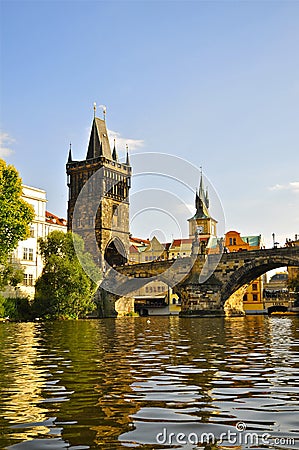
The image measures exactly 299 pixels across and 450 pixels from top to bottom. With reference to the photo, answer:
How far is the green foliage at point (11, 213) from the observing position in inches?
1845

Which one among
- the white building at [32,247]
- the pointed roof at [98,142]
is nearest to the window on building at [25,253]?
the white building at [32,247]

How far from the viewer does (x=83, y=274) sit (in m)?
61.0

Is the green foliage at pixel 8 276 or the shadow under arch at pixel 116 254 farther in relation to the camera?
the shadow under arch at pixel 116 254

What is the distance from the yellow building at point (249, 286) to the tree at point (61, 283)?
46.0m

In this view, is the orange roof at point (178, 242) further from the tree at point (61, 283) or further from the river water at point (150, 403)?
the river water at point (150, 403)

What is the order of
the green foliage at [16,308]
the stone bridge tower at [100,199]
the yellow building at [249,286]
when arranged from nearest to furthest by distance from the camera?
the green foliage at [16,308] → the stone bridge tower at [100,199] → the yellow building at [249,286]

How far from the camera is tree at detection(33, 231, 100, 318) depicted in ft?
191

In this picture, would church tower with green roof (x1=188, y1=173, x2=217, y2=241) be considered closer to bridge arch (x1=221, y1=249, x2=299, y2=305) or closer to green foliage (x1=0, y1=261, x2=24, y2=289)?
bridge arch (x1=221, y1=249, x2=299, y2=305)

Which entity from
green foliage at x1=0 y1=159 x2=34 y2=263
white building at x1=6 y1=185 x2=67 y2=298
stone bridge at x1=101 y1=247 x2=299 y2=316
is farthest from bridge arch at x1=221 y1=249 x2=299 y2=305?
green foliage at x1=0 y1=159 x2=34 y2=263


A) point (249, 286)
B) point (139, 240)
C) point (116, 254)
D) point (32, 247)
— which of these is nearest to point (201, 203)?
point (139, 240)

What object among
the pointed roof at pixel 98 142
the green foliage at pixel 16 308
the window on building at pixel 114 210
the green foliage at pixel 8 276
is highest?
the pointed roof at pixel 98 142

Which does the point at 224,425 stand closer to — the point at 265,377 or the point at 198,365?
the point at 265,377

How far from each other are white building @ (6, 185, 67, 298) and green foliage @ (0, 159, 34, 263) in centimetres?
1631

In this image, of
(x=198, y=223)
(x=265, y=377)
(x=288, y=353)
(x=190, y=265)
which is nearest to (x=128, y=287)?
(x=190, y=265)
